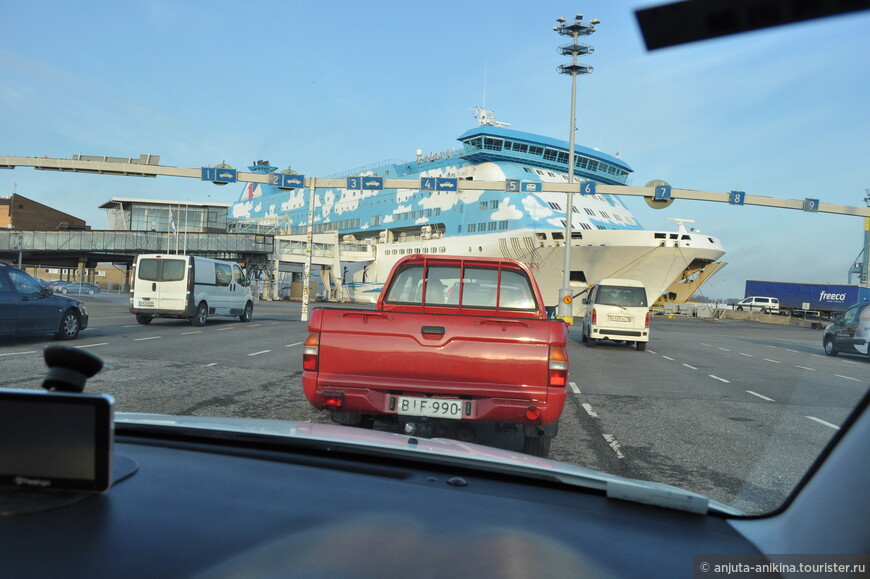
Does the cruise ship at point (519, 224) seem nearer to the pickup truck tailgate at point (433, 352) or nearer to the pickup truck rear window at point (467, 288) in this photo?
the pickup truck rear window at point (467, 288)

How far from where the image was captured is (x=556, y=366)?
454cm

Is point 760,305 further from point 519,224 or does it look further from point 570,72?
point 570,72

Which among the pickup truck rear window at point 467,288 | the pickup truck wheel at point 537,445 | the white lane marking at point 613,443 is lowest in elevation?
the white lane marking at point 613,443

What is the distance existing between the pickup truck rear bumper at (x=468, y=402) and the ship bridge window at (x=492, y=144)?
1417 inches

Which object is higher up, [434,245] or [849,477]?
[434,245]

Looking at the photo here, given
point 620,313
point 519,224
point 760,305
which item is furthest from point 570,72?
point 760,305

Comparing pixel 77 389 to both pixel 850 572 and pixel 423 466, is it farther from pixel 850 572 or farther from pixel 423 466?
pixel 850 572

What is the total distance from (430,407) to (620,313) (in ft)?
45.5

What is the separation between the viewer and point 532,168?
41031 mm

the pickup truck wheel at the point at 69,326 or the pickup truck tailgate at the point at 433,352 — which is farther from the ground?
the pickup truck tailgate at the point at 433,352

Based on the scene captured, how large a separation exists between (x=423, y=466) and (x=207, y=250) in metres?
59.4

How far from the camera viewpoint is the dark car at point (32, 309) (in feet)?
37.4

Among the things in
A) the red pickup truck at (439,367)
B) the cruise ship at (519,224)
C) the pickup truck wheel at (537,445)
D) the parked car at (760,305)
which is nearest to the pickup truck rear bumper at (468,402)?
the red pickup truck at (439,367)

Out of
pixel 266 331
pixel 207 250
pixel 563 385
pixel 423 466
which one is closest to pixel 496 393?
pixel 563 385
